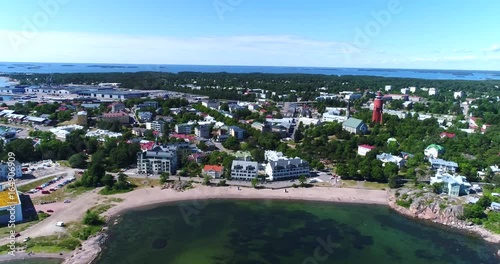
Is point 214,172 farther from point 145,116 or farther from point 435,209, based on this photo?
point 145,116

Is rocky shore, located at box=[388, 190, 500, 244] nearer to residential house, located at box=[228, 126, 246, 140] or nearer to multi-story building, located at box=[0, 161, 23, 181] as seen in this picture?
residential house, located at box=[228, 126, 246, 140]

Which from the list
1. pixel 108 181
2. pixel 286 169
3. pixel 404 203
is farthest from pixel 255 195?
pixel 108 181

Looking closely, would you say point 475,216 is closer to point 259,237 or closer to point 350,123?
point 259,237

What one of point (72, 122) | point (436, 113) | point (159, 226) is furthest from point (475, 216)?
point (72, 122)

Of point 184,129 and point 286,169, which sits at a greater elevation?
point 184,129

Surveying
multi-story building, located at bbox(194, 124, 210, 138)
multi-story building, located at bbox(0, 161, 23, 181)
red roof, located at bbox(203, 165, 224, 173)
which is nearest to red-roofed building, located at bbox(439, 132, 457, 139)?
red roof, located at bbox(203, 165, 224, 173)

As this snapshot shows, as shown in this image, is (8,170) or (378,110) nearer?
(8,170)

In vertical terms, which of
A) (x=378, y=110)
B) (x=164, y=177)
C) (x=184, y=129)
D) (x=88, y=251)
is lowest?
(x=88, y=251)
